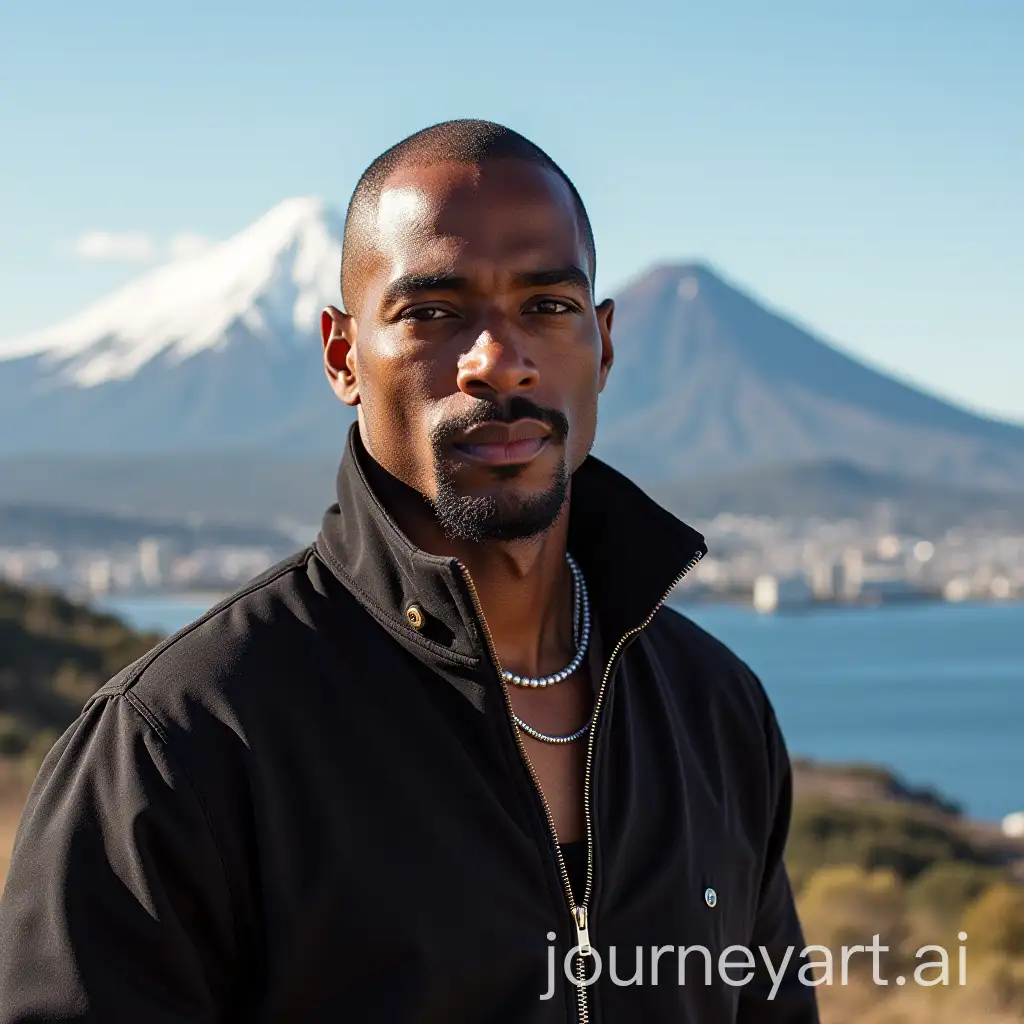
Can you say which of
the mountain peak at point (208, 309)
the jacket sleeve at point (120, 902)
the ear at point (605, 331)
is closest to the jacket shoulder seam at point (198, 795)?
the jacket sleeve at point (120, 902)

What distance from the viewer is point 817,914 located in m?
7.45

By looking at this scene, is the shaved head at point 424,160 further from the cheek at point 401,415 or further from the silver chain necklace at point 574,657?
the silver chain necklace at point 574,657

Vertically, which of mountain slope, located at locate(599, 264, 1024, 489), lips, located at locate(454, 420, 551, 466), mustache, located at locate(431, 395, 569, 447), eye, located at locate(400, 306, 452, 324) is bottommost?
lips, located at locate(454, 420, 551, 466)

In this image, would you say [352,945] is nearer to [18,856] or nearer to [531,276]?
[18,856]

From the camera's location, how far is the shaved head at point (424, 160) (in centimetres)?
175

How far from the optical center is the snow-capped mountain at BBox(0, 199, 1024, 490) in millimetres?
153500

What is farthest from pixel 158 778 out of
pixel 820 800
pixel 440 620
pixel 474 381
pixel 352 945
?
pixel 820 800

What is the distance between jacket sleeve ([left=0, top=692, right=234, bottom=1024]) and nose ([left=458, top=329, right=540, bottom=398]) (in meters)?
0.48

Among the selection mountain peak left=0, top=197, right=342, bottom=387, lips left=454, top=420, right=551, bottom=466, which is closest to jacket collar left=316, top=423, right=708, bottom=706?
lips left=454, top=420, right=551, bottom=466

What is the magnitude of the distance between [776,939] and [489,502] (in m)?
0.72

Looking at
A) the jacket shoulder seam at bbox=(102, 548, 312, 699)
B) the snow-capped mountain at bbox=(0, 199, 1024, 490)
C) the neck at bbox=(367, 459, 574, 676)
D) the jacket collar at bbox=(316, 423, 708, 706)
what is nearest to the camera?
the jacket shoulder seam at bbox=(102, 548, 312, 699)

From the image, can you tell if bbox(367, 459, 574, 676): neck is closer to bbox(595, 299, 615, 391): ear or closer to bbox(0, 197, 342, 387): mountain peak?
bbox(595, 299, 615, 391): ear

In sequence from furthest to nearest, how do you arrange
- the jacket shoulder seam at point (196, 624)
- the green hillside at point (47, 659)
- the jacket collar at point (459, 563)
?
the green hillside at point (47, 659) → the jacket collar at point (459, 563) → the jacket shoulder seam at point (196, 624)

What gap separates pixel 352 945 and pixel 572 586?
635 millimetres
